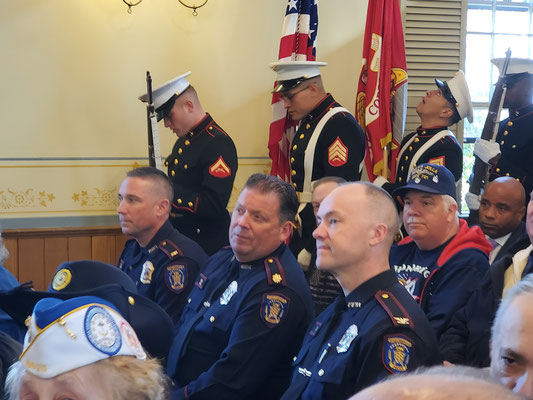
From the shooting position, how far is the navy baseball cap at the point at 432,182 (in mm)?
2723

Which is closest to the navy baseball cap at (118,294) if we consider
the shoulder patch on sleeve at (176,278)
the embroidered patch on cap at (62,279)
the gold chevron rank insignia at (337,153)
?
the embroidered patch on cap at (62,279)

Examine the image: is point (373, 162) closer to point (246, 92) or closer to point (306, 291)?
point (246, 92)

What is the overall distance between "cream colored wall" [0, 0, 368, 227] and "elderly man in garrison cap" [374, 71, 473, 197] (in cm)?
97

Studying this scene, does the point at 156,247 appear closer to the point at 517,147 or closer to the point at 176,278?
the point at 176,278

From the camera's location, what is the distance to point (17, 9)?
4328mm

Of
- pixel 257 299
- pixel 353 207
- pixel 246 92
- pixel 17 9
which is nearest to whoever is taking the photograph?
pixel 353 207

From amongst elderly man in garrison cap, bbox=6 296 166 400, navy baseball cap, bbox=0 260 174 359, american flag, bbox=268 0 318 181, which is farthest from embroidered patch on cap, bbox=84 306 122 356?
american flag, bbox=268 0 318 181

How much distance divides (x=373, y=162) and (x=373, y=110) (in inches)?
12.7

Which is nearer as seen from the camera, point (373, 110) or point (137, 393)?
point (137, 393)

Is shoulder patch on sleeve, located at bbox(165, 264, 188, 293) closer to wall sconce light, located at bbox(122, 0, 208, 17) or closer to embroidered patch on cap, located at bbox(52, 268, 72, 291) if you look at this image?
embroidered patch on cap, located at bbox(52, 268, 72, 291)

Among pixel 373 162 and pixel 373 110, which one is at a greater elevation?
pixel 373 110

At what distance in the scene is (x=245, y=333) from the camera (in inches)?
87.3

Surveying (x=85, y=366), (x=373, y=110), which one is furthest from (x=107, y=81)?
(x=85, y=366)

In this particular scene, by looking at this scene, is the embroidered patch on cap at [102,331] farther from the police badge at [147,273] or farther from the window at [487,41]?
the window at [487,41]
